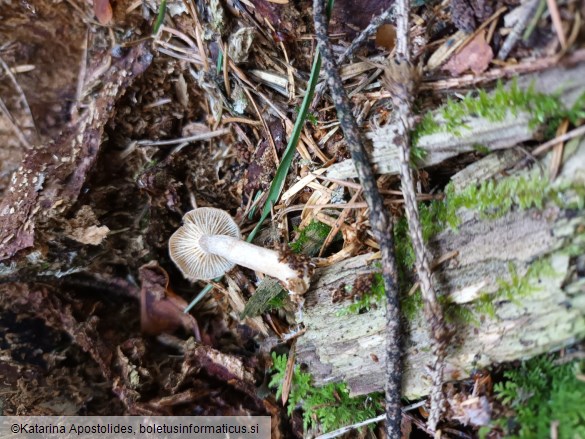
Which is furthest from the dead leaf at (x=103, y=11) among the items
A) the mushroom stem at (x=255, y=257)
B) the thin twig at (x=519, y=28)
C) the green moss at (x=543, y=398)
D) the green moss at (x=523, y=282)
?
the green moss at (x=543, y=398)

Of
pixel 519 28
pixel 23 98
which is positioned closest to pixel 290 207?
pixel 519 28

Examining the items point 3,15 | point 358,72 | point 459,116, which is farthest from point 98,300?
point 459,116

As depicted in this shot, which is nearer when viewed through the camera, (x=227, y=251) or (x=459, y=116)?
(x=459, y=116)

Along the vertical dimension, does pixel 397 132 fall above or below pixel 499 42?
below

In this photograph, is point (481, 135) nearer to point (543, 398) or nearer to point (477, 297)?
point (477, 297)

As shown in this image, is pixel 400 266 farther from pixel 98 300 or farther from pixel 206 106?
pixel 98 300

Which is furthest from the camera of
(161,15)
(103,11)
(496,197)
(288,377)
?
(103,11)

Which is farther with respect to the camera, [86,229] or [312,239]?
[86,229]
